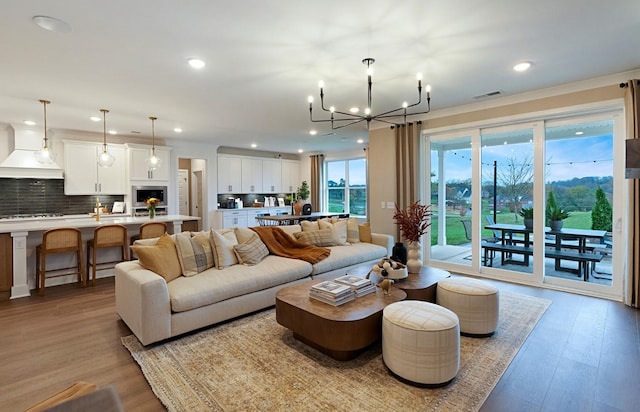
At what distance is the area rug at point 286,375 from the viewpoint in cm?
206

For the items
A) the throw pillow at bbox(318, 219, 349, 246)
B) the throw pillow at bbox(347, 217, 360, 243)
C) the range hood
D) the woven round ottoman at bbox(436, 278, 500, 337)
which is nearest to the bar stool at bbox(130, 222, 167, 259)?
the throw pillow at bbox(318, 219, 349, 246)

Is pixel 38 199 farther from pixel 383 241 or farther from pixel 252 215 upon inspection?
pixel 383 241

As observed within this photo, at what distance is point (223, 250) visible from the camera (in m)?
3.76

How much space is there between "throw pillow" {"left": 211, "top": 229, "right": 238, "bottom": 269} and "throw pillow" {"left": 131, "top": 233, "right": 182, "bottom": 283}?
44 centimetres

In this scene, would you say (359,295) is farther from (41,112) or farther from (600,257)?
(41,112)

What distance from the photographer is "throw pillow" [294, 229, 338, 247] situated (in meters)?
4.85

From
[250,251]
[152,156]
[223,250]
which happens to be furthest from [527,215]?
[152,156]

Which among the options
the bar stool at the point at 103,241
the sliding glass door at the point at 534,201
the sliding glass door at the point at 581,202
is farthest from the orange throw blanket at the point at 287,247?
the sliding glass door at the point at 581,202

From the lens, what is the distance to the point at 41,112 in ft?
17.1

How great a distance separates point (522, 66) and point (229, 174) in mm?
7444

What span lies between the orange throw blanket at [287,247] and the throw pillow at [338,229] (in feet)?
1.50

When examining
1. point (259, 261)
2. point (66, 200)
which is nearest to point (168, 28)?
point (259, 261)

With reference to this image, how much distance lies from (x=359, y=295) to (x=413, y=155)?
3.49 m

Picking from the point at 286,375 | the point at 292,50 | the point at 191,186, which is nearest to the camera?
the point at 286,375
